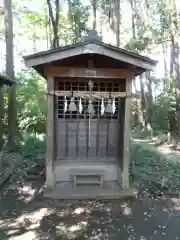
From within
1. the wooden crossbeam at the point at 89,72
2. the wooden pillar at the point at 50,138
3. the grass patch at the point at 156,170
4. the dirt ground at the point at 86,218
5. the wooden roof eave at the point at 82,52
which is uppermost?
the wooden roof eave at the point at 82,52

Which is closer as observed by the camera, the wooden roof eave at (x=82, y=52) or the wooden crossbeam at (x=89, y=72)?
the wooden roof eave at (x=82, y=52)

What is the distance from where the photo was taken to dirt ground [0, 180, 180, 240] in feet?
14.4

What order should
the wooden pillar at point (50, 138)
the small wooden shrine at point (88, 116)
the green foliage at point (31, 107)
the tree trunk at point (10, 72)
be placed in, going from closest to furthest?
the small wooden shrine at point (88, 116), the wooden pillar at point (50, 138), the tree trunk at point (10, 72), the green foliage at point (31, 107)

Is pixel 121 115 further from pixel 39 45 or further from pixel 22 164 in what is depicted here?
pixel 39 45

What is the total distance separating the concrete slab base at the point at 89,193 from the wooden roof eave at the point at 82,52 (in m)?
2.97

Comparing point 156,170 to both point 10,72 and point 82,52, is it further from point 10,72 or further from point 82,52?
point 10,72

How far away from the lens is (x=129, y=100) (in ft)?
20.7

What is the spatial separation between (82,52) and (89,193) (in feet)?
10.6

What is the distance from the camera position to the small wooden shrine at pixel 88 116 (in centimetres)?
591

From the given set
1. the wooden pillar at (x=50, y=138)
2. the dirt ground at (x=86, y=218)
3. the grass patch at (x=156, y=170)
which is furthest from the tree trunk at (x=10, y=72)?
the wooden pillar at (x=50, y=138)

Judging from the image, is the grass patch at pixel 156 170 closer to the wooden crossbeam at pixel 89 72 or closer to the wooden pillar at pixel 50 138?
the wooden pillar at pixel 50 138

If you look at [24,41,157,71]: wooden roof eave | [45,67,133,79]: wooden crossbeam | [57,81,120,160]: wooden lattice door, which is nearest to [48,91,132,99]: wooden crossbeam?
[45,67,133,79]: wooden crossbeam

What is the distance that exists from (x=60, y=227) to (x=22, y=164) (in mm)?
4455

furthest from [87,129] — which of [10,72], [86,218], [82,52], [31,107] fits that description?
[31,107]
